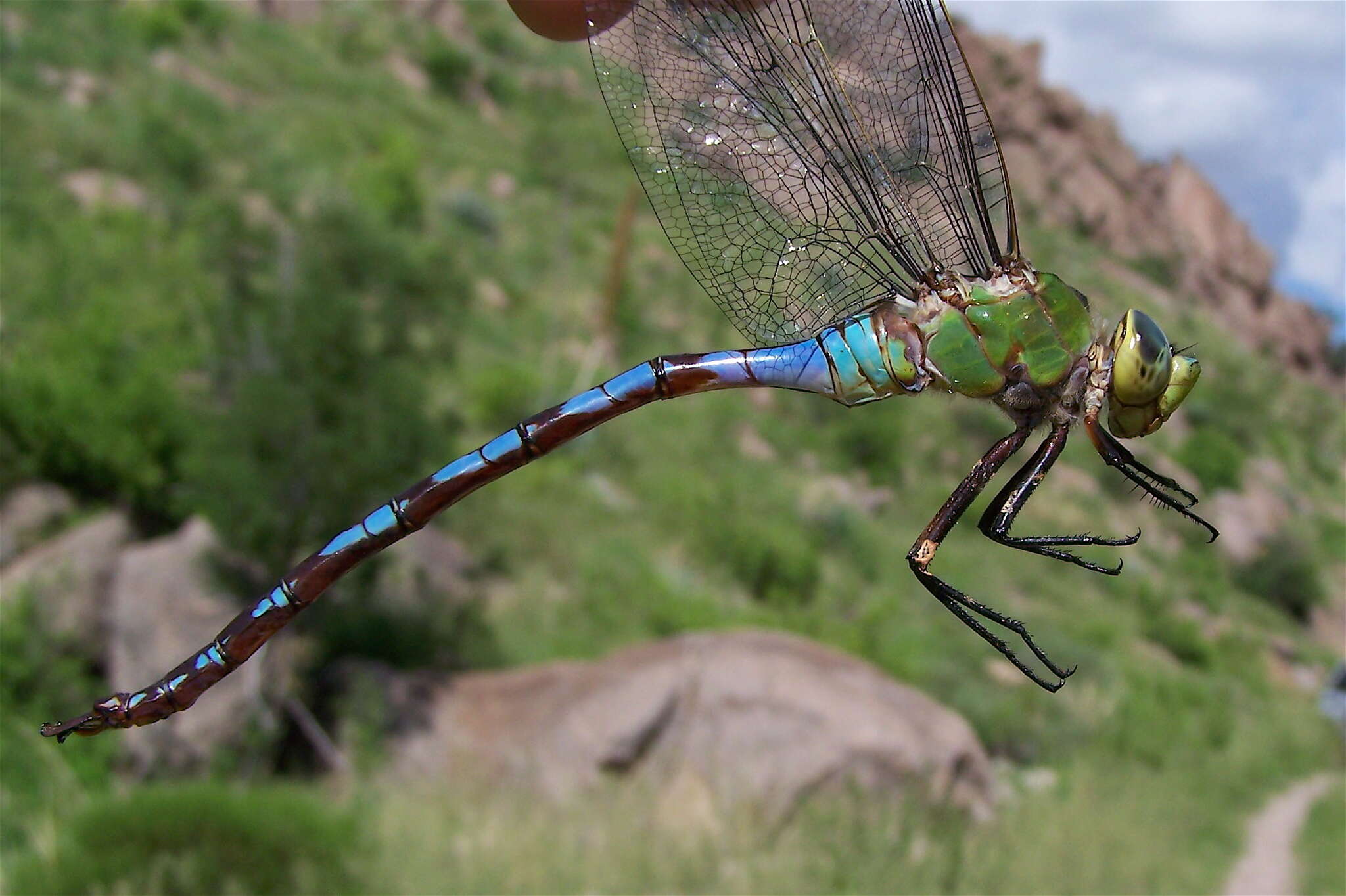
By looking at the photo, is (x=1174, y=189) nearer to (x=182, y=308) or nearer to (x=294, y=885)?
(x=182, y=308)

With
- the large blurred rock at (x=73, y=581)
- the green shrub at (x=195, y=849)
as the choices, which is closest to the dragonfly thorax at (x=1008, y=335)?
the green shrub at (x=195, y=849)

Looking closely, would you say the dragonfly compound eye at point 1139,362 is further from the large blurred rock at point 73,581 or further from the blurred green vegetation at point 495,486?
the large blurred rock at point 73,581

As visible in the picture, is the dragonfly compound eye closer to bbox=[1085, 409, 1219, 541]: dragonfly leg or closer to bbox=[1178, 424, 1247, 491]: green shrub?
bbox=[1085, 409, 1219, 541]: dragonfly leg

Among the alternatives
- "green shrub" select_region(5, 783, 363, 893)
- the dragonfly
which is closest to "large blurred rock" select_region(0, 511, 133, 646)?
"green shrub" select_region(5, 783, 363, 893)

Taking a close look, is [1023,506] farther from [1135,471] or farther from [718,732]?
[718,732]

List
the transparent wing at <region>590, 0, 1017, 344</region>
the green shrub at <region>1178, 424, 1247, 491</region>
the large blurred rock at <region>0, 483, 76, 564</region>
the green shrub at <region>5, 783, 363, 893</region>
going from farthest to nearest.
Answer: the green shrub at <region>1178, 424, 1247, 491</region> → the large blurred rock at <region>0, 483, 76, 564</region> → the green shrub at <region>5, 783, 363, 893</region> → the transparent wing at <region>590, 0, 1017, 344</region>
